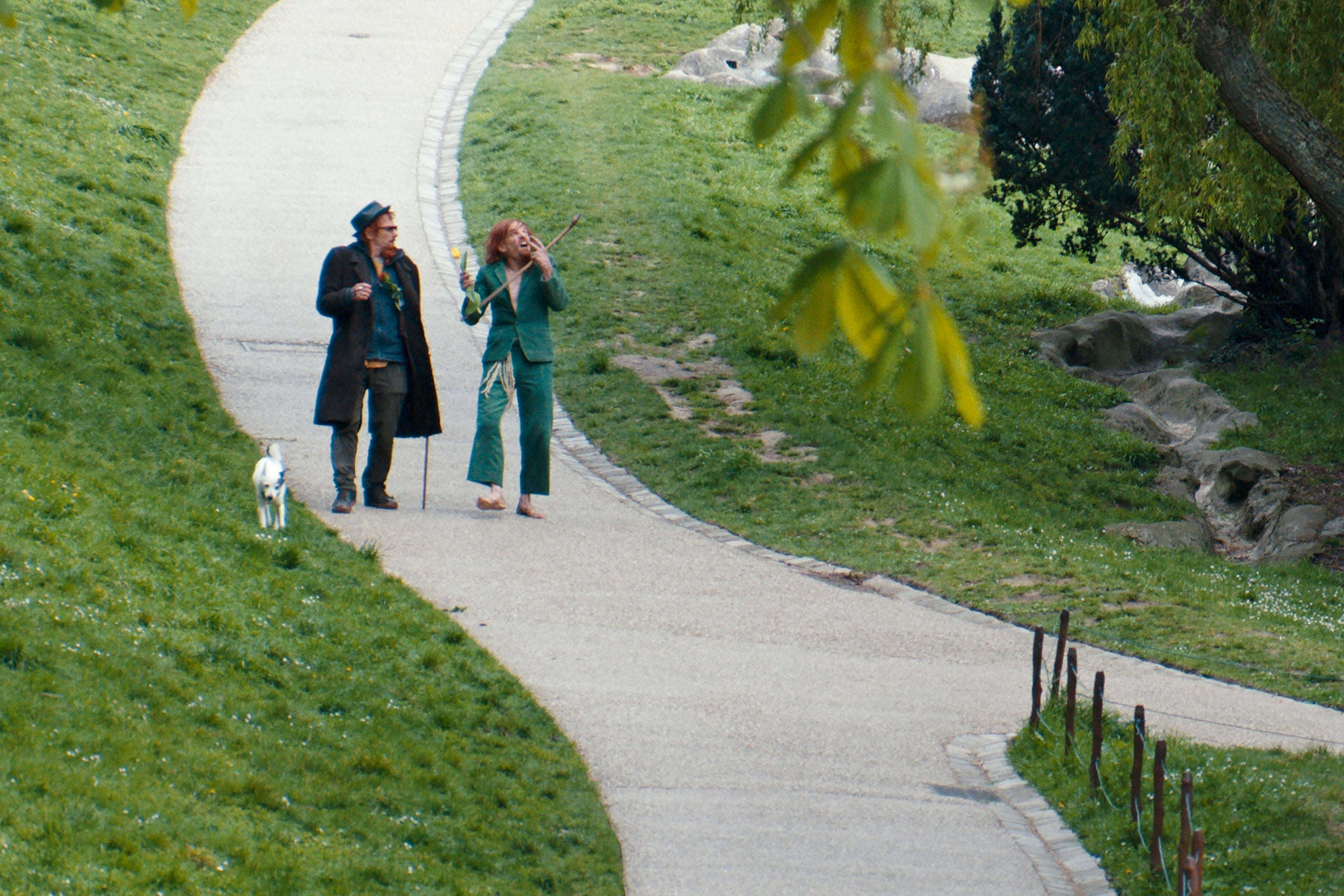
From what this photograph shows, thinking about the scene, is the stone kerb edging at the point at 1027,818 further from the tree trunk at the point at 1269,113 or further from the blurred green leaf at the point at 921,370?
the tree trunk at the point at 1269,113

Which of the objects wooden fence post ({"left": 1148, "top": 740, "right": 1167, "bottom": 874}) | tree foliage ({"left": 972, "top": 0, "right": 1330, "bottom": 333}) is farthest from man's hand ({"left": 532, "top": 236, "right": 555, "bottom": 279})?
tree foliage ({"left": 972, "top": 0, "right": 1330, "bottom": 333})

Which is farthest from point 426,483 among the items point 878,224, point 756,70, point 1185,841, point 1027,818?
point 756,70

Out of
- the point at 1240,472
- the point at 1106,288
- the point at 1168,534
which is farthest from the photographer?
the point at 1106,288

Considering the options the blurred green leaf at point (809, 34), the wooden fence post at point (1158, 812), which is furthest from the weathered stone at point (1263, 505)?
the blurred green leaf at point (809, 34)

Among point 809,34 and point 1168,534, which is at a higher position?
point 809,34

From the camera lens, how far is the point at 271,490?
28.4 feet

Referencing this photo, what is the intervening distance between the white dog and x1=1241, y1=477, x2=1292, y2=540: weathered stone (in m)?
9.94

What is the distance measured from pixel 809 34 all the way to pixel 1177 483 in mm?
13902

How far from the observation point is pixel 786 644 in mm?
8844

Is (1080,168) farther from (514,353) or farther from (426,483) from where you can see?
(426,483)

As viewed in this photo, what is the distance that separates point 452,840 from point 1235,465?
12283 mm

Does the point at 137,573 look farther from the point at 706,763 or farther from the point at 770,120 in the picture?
the point at 770,120

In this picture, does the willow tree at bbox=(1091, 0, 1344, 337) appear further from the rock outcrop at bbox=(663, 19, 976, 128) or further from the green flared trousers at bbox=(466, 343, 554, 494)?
the rock outcrop at bbox=(663, 19, 976, 128)

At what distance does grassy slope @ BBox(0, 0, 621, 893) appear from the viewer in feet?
16.0
